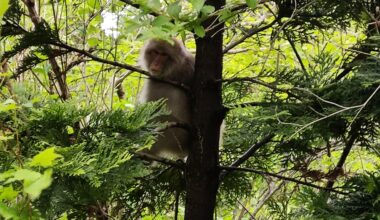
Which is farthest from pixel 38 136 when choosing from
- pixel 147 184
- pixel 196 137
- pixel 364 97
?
pixel 147 184

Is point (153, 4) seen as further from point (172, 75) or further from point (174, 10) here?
point (172, 75)

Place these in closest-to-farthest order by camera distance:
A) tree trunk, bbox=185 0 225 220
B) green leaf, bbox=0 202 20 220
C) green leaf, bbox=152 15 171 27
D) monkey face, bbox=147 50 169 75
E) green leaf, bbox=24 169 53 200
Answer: green leaf, bbox=24 169 53 200 < green leaf, bbox=0 202 20 220 < green leaf, bbox=152 15 171 27 < tree trunk, bbox=185 0 225 220 < monkey face, bbox=147 50 169 75

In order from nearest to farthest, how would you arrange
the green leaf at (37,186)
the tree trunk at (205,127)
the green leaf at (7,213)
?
the green leaf at (37,186)
the green leaf at (7,213)
the tree trunk at (205,127)

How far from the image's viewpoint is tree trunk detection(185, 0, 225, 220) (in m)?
2.41

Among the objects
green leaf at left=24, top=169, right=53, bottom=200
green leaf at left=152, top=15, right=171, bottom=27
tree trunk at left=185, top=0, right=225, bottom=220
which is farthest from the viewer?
tree trunk at left=185, top=0, right=225, bottom=220

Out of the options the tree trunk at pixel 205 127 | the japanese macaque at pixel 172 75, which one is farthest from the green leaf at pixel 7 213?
the japanese macaque at pixel 172 75

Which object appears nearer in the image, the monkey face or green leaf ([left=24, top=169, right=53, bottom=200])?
green leaf ([left=24, top=169, right=53, bottom=200])

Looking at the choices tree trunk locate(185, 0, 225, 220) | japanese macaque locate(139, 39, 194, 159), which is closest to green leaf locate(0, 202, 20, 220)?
tree trunk locate(185, 0, 225, 220)

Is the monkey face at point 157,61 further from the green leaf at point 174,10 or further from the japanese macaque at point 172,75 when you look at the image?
the green leaf at point 174,10

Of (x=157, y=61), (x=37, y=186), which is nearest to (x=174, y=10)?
(x=37, y=186)

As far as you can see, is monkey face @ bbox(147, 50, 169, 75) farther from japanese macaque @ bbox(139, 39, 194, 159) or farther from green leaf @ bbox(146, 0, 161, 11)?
green leaf @ bbox(146, 0, 161, 11)

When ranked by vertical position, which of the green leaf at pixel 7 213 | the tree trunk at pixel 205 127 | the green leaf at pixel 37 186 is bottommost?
the green leaf at pixel 7 213

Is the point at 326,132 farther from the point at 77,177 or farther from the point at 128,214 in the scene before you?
the point at 128,214

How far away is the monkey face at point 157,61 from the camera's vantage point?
11.2 ft
